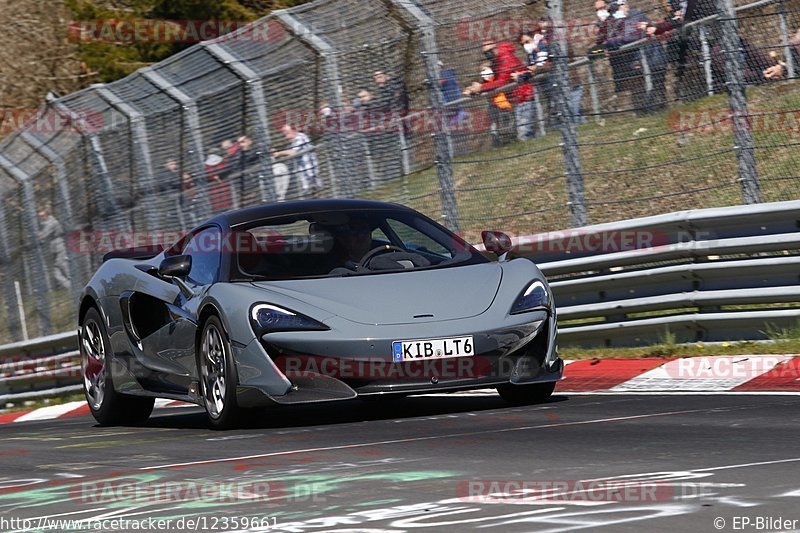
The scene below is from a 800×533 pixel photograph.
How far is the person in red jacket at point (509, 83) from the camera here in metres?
11.7

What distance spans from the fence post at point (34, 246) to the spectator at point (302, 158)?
15.6 ft

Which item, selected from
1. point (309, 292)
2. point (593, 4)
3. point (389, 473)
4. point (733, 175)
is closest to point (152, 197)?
point (593, 4)

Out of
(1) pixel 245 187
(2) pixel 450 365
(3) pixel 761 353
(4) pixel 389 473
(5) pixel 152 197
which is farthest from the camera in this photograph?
(5) pixel 152 197

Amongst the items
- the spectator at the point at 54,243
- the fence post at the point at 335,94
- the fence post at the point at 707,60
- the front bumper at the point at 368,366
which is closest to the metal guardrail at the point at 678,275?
A: the fence post at the point at 707,60

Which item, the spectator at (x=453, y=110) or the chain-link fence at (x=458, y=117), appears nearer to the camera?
the chain-link fence at (x=458, y=117)

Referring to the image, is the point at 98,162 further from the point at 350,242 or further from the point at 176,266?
the point at 350,242

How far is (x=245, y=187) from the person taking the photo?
1519 cm

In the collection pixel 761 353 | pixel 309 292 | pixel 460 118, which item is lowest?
pixel 761 353

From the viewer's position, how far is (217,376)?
816 cm

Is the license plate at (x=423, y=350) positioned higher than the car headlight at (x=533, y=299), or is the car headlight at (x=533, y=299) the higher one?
the car headlight at (x=533, y=299)

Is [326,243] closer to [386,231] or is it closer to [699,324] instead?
[386,231]

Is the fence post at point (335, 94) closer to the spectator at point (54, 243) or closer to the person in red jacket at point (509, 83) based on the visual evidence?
the person in red jacket at point (509, 83)

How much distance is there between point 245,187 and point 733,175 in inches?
238
